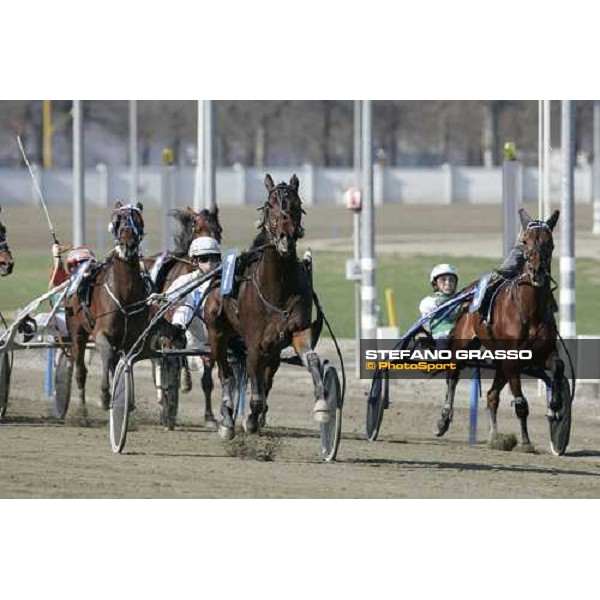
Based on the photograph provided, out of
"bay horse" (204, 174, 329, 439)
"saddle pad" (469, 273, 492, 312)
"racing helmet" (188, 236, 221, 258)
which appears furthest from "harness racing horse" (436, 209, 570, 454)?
"racing helmet" (188, 236, 221, 258)

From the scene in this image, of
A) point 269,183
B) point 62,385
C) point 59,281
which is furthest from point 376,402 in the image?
point 59,281

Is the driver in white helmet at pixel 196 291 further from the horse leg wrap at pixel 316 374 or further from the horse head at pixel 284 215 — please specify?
the horse leg wrap at pixel 316 374

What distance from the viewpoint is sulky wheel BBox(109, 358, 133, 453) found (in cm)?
1485

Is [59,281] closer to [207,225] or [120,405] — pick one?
[207,225]

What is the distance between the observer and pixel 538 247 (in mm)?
14750

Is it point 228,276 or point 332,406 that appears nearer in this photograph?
point 332,406

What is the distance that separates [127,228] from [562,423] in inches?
150

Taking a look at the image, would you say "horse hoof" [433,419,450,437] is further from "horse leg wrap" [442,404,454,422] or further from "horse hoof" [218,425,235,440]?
"horse hoof" [218,425,235,440]

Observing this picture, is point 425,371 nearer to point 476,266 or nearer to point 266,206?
point 266,206

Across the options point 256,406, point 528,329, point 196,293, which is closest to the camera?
point 256,406

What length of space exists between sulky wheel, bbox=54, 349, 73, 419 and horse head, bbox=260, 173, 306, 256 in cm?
452

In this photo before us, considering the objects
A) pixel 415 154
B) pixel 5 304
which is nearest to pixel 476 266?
pixel 5 304

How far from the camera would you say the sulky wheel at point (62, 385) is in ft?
58.8
